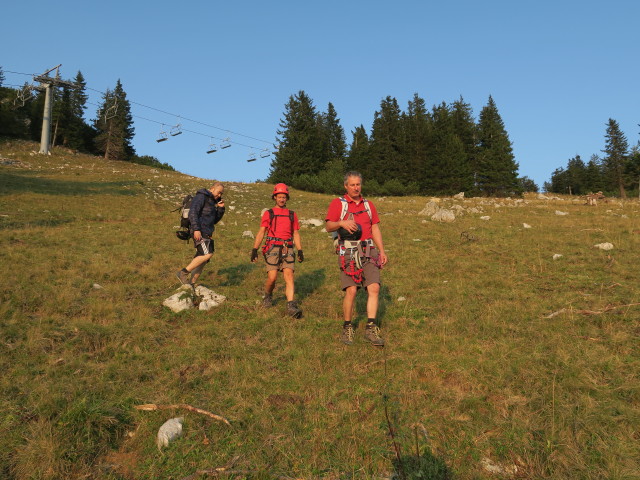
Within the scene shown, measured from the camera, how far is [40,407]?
3805 millimetres

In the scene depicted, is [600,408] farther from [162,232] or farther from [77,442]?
[162,232]

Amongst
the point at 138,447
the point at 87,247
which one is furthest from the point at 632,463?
the point at 87,247

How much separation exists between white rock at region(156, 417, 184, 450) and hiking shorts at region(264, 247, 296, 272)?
381cm

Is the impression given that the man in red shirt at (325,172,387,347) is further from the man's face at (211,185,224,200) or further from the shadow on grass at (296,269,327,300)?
the man's face at (211,185,224,200)

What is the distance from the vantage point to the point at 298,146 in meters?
51.9

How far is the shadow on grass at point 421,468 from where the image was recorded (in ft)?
9.98

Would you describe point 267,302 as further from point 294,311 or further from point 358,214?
point 358,214

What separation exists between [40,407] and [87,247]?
944cm

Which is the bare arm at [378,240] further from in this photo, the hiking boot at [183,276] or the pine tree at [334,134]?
the pine tree at [334,134]

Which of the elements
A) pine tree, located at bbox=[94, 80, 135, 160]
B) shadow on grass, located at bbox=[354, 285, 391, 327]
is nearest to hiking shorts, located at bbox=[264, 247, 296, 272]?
shadow on grass, located at bbox=[354, 285, 391, 327]

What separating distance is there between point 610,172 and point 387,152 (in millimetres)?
59398

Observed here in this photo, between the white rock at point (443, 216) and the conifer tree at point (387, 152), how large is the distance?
1397 inches

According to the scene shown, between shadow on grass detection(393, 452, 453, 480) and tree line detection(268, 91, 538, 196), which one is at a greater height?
tree line detection(268, 91, 538, 196)

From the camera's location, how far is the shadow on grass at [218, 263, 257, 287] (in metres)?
9.48
